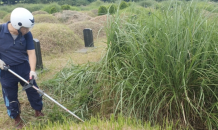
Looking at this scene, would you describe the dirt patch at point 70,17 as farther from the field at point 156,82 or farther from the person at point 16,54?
the person at point 16,54

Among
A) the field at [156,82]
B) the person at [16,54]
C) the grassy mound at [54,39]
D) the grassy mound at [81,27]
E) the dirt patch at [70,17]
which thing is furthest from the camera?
the dirt patch at [70,17]

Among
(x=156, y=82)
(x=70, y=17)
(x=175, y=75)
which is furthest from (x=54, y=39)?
(x=70, y=17)

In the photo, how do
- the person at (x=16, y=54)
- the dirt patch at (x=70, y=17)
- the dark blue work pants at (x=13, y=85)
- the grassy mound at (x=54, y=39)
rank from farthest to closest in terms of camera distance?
1. the dirt patch at (x=70, y=17)
2. the grassy mound at (x=54, y=39)
3. the dark blue work pants at (x=13, y=85)
4. the person at (x=16, y=54)

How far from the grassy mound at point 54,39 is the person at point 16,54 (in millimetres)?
3746

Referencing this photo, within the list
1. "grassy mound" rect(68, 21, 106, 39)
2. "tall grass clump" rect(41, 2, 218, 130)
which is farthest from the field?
"grassy mound" rect(68, 21, 106, 39)

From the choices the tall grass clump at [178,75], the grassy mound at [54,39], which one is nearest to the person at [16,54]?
the tall grass clump at [178,75]

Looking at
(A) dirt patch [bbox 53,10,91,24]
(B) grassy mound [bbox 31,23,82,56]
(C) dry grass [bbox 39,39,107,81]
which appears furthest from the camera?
(A) dirt patch [bbox 53,10,91,24]

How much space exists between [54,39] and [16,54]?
4.45m

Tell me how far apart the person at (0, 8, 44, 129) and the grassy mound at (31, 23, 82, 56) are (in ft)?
12.3

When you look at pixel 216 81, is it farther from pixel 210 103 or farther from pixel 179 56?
pixel 179 56

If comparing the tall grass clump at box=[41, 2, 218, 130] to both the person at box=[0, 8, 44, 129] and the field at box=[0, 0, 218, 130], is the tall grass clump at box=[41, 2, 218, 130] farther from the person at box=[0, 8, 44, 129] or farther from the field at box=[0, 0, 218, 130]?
the person at box=[0, 8, 44, 129]

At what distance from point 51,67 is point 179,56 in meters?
3.66

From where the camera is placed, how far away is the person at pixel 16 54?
2811 millimetres

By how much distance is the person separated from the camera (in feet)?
9.22
